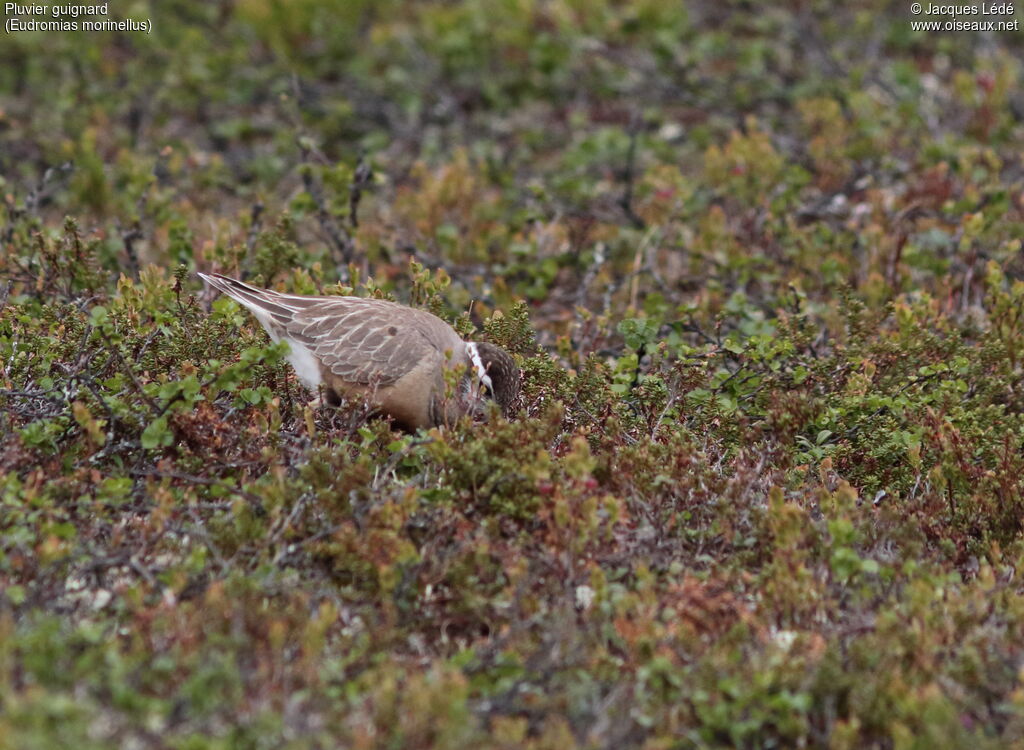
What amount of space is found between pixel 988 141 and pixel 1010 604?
25.2 ft

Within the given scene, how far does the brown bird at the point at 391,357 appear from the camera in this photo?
6930mm

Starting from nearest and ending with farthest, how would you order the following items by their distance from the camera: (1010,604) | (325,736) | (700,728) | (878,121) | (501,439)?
1. (325,736)
2. (700,728)
3. (1010,604)
4. (501,439)
5. (878,121)

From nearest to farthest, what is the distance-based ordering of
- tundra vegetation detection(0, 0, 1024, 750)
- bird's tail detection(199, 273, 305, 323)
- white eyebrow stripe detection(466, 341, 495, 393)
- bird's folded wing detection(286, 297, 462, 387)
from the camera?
tundra vegetation detection(0, 0, 1024, 750) < white eyebrow stripe detection(466, 341, 495, 393) < bird's folded wing detection(286, 297, 462, 387) < bird's tail detection(199, 273, 305, 323)

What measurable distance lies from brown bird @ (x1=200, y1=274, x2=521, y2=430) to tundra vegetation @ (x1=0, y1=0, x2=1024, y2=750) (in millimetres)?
270

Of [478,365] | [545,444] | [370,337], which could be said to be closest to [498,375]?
[478,365]

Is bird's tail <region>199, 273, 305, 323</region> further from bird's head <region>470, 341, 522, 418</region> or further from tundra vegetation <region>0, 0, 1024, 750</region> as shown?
bird's head <region>470, 341, 522, 418</region>

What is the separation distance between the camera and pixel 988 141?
39.4ft

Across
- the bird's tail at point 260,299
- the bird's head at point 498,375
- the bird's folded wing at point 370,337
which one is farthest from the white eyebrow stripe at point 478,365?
the bird's tail at point 260,299

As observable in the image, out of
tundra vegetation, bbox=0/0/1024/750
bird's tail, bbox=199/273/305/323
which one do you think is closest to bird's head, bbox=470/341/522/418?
tundra vegetation, bbox=0/0/1024/750

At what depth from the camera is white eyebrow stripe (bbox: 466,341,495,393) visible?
22.4 ft

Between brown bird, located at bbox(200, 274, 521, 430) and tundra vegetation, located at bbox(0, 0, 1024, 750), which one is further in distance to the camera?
brown bird, located at bbox(200, 274, 521, 430)

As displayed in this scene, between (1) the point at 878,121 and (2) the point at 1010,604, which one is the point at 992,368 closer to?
(2) the point at 1010,604

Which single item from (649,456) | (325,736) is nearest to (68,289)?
(649,456)

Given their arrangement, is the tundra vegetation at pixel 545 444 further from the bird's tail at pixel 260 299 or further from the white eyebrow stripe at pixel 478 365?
the white eyebrow stripe at pixel 478 365
